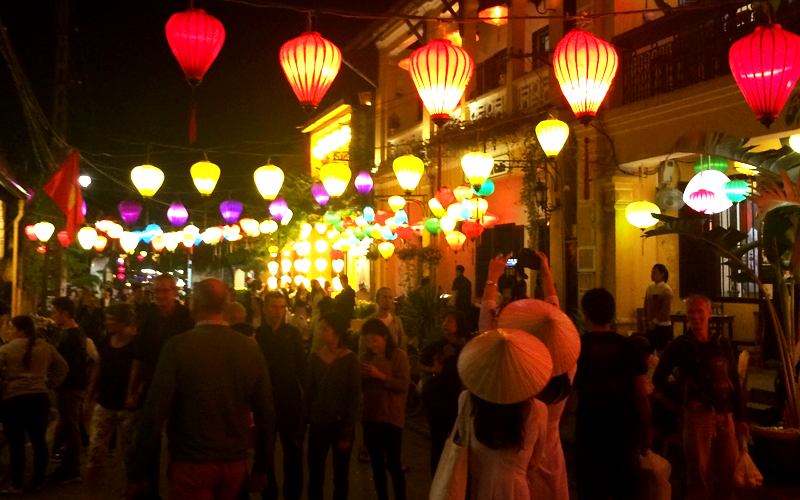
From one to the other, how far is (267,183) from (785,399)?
10.4 metres

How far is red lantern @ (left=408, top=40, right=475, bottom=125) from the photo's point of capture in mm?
8664

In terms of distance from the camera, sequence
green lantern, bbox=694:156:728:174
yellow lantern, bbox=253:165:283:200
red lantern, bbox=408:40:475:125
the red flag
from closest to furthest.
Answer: red lantern, bbox=408:40:475:125 → green lantern, bbox=694:156:728:174 → the red flag → yellow lantern, bbox=253:165:283:200

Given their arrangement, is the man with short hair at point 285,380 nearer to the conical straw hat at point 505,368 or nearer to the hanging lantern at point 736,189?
the conical straw hat at point 505,368

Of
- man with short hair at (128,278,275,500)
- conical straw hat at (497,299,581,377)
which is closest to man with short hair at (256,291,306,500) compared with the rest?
man with short hair at (128,278,275,500)

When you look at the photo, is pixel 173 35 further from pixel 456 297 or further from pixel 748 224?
pixel 748 224

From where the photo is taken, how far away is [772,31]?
7094mm

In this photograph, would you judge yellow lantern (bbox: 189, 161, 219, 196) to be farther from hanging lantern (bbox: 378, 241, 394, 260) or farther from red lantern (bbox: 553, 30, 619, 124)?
red lantern (bbox: 553, 30, 619, 124)

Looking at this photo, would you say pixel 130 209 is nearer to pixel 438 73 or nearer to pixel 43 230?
pixel 43 230

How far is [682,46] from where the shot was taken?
41.8ft

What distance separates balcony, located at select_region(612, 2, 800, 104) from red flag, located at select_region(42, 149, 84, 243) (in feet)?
34.1

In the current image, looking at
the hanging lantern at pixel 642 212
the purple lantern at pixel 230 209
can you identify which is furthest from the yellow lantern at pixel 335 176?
the purple lantern at pixel 230 209

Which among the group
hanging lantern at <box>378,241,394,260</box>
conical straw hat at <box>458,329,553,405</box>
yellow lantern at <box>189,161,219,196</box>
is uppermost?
yellow lantern at <box>189,161,219,196</box>

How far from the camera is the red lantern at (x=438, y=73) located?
8.66m

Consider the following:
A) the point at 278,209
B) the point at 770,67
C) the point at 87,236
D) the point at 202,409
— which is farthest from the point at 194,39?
the point at 87,236
